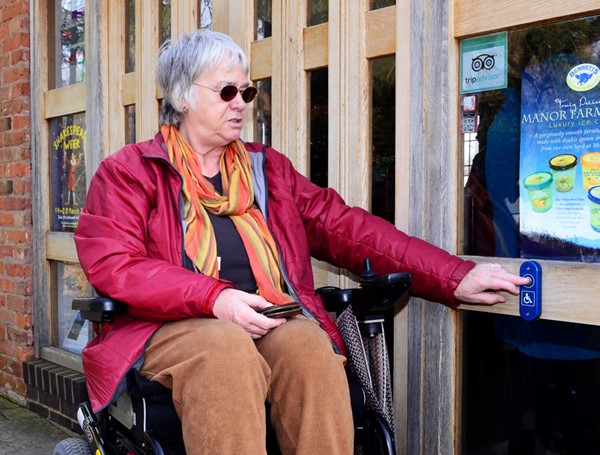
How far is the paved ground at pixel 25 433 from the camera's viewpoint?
391 cm

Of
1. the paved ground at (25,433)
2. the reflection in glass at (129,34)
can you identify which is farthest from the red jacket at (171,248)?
the paved ground at (25,433)

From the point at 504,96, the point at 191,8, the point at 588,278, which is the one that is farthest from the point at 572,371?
the point at 191,8

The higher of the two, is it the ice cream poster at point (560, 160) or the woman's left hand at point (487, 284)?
the ice cream poster at point (560, 160)

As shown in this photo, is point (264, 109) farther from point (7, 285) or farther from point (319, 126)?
point (7, 285)

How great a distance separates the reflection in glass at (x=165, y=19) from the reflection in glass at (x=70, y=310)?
142cm

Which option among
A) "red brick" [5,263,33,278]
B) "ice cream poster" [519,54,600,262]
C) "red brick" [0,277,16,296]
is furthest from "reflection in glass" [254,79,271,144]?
"red brick" [0,277,16,296]

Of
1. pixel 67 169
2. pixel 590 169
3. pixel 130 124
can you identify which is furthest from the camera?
pixel 67 169

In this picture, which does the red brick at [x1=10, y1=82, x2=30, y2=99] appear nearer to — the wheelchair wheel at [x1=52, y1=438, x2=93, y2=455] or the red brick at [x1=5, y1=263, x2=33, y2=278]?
the red brick at [x1=5, y1=263, x2=33, y2=278]

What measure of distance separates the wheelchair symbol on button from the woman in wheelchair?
0.14 feet

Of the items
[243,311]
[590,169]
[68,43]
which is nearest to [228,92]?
[243,311]

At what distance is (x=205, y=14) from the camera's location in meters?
3.68

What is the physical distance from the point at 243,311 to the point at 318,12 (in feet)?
4.86

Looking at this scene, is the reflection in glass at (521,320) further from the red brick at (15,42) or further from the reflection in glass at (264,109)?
the red brick at (15,42)

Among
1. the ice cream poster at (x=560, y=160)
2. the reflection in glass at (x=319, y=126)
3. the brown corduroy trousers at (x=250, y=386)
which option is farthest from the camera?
the reflection in glass at (x=319, y=126)
